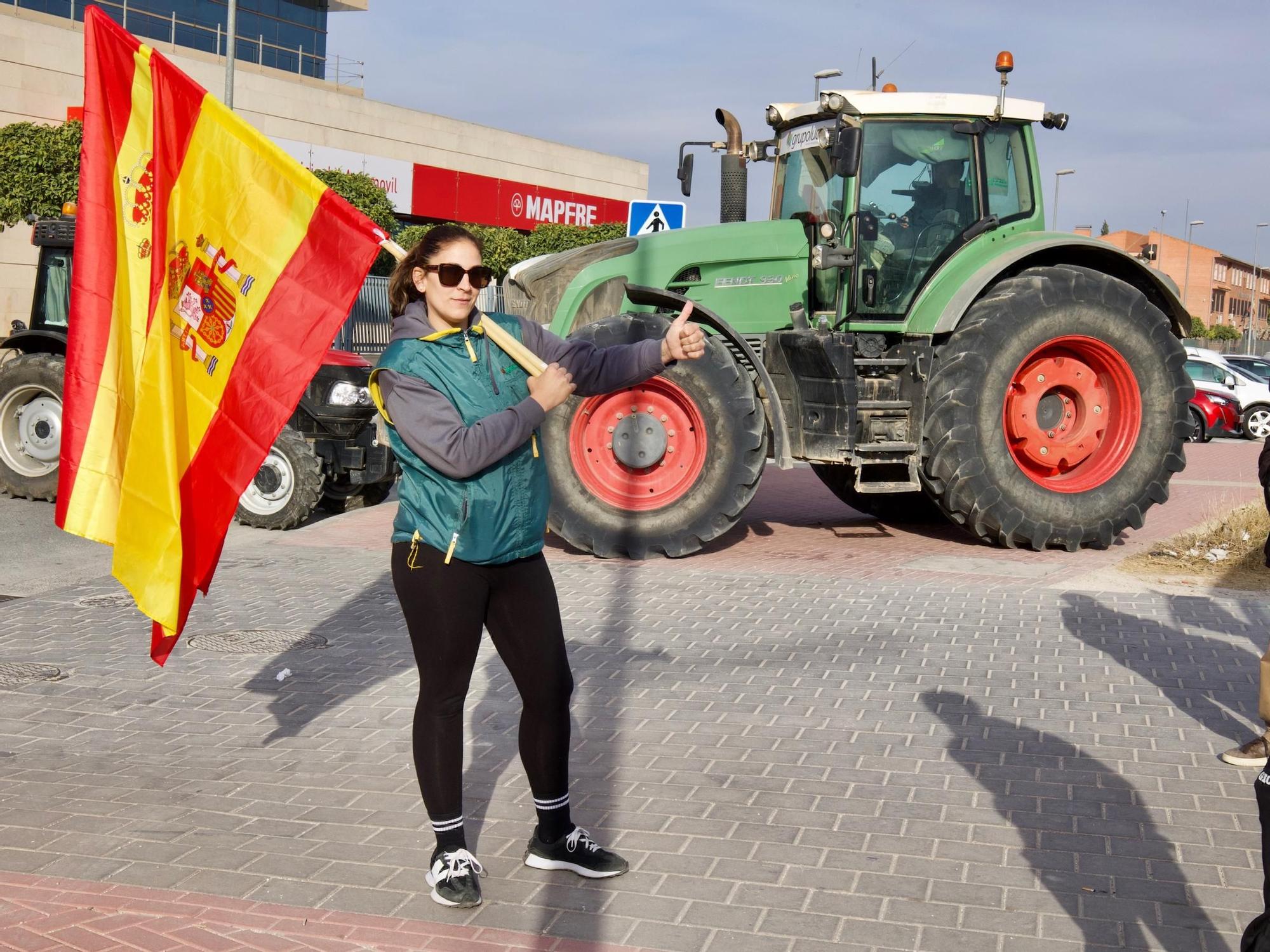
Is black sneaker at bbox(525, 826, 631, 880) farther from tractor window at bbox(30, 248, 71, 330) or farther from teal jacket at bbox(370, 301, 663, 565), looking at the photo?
tractor window at bbox(30, 248, 71, 330)

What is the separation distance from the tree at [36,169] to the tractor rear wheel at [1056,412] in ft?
66.8

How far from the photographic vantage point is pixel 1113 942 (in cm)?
388

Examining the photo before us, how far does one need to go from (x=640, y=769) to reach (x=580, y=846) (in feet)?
3.60

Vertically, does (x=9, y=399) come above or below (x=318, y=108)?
below

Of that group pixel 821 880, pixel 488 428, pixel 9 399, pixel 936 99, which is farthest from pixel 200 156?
pixel 9 399

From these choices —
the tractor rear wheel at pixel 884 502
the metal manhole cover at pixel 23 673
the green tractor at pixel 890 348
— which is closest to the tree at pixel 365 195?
the tractor rear wheel at pixel 884 502

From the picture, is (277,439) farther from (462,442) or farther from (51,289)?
(462,442)

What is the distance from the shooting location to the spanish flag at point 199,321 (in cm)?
466

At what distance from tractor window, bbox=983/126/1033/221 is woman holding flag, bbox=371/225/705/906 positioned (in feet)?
22.4

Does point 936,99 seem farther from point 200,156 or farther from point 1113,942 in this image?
point 1113,942

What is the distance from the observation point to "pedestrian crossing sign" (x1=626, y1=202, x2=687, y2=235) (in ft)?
44.7

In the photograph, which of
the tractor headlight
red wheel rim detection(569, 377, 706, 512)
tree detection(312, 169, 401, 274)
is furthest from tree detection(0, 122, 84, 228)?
red wheel rim detection(569, 377, 706, 512)

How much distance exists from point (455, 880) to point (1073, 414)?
7876 mm

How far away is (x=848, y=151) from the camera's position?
949cm
